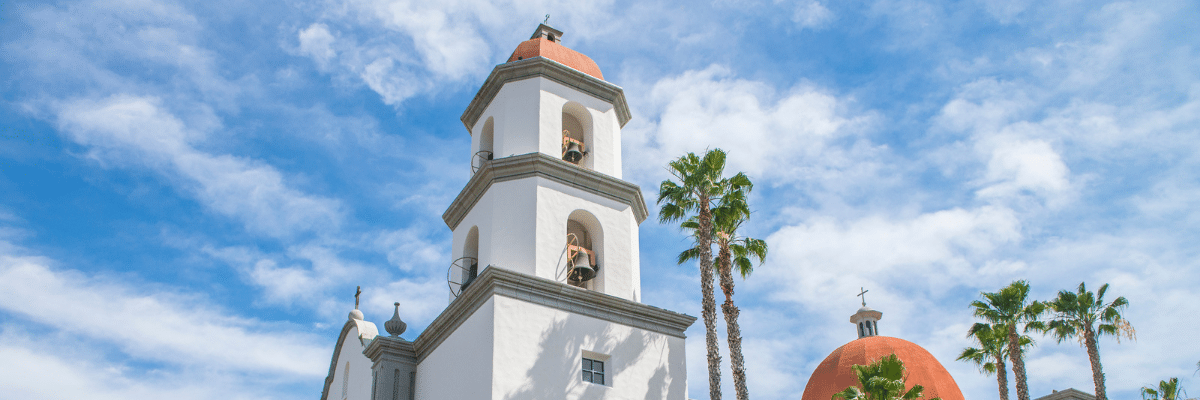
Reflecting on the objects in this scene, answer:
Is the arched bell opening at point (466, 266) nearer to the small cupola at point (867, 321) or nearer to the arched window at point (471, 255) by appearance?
the arched window at point (471, 255)

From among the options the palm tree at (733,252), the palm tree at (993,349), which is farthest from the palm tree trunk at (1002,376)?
the palm tree at (733,252)

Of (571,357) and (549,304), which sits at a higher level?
(549,304)

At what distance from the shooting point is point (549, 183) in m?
17.5

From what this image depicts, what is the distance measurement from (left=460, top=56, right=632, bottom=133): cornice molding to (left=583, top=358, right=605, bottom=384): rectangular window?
5.71 m

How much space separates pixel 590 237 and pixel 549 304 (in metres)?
2.29

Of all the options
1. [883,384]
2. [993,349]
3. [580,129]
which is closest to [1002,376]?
[993,349]

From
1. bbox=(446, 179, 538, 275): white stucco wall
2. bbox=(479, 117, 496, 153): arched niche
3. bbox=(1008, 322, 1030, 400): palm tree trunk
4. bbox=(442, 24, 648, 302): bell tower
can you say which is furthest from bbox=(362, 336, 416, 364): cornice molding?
bbox=(1008, 322, 1030, 400): palm tree trunk

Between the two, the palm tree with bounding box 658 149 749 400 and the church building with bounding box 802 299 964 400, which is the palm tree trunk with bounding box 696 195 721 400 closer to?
the palm tree with bounding box 658 149 749 400

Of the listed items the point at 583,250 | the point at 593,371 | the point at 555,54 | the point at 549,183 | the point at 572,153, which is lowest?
the point at 593,371

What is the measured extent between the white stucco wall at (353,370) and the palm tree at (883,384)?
986cm

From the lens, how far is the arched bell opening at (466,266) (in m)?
18.1

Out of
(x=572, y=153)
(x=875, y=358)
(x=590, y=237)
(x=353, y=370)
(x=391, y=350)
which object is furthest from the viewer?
(x=875, y=358)

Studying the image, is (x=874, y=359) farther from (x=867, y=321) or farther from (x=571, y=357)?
(x=571, y=357)

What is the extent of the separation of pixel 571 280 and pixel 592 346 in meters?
1.51
